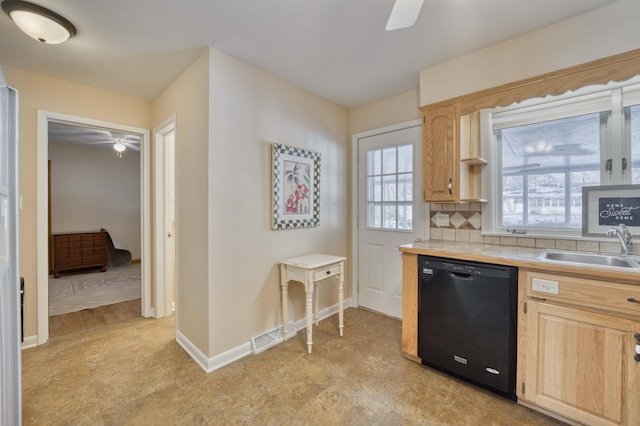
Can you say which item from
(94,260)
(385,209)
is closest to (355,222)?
(385,209)

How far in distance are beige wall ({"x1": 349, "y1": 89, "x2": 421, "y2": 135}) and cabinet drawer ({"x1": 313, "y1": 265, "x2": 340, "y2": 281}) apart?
5.51 feet

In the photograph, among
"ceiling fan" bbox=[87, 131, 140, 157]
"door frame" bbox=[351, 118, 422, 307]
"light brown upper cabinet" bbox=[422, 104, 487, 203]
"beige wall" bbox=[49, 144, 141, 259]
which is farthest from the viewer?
"beige wall" bbox=[49, 144, 141, 259]

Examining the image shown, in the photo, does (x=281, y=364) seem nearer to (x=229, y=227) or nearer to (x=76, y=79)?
(x=229, y=227)

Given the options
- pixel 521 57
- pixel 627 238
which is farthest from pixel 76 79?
pixel 627 238

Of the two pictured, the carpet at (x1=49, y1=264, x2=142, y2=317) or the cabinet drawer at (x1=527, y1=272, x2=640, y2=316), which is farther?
the carpet at (x1=49, y1=264, x2=142, y2=317)

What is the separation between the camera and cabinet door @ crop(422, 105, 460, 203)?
227 centimetres

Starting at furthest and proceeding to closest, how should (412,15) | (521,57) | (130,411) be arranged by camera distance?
(521,57) → (130,411) → (412,15)

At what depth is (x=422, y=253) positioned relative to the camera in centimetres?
209

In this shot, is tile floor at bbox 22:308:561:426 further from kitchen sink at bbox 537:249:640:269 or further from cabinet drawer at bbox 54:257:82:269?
cabinet drawer at bbox 54:257:82:269

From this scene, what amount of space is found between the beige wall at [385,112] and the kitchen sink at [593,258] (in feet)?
5.47

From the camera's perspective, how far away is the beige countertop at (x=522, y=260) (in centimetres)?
138

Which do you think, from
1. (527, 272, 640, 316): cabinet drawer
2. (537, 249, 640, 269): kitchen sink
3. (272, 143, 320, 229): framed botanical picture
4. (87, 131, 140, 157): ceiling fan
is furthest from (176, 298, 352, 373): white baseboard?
(87, 131, 140, 157): ceiling fan

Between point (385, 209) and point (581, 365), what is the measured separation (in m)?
1.97

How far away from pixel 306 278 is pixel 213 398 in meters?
1.03
